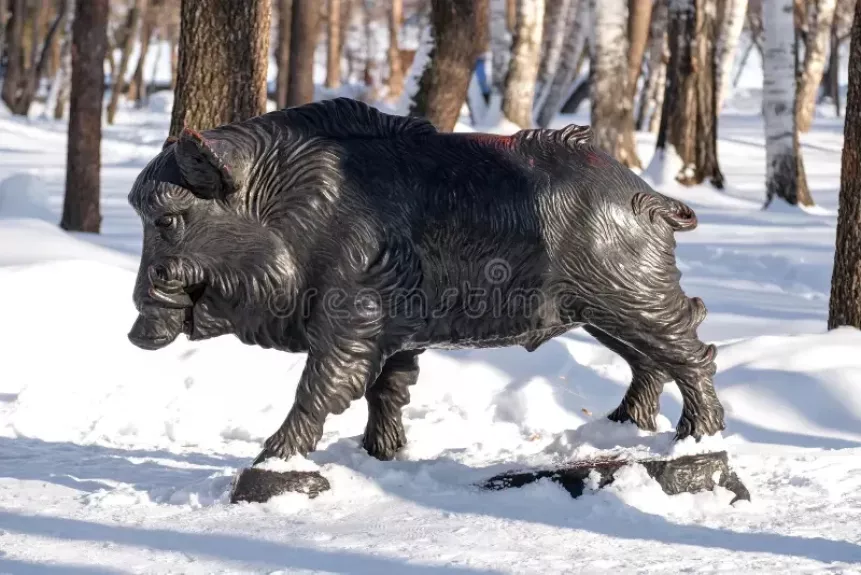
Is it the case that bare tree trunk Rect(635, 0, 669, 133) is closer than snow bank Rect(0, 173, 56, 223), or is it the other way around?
snow bank Rect(0, 173, 56, 223)

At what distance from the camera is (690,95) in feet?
54.7

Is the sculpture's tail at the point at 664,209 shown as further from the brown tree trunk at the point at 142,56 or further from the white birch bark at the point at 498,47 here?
the brown tree trunk at the point at 142,56

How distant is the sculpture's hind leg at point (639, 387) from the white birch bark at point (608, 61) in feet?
38.3

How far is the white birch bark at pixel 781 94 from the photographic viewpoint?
15.6 m

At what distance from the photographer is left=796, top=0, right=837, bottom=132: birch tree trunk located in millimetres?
25672

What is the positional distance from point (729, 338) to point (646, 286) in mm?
3425

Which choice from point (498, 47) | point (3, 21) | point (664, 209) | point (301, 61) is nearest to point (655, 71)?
point (498, 47)

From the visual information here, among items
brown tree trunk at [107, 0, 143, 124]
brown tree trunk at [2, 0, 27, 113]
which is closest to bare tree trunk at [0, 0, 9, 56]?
brown tree trunk at [2, 0, 27, 113]

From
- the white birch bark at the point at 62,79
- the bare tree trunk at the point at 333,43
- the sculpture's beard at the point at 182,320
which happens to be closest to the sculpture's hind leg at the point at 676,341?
the sculpture's beard at the point at 182,320

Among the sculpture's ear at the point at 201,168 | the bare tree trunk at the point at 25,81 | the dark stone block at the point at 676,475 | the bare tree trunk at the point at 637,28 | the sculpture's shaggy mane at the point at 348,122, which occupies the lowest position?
the bare tree trunk at the point at 25,81

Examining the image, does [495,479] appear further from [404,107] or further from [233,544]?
[404,107]

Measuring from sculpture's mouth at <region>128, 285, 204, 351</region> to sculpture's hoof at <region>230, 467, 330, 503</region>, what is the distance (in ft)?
1.89

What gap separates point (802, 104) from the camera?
1136 inches

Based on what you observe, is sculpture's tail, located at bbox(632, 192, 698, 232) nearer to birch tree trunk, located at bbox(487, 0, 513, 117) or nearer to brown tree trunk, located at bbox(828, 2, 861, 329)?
brown tree trunk, located at bbox(828, 2, 861, 329)
